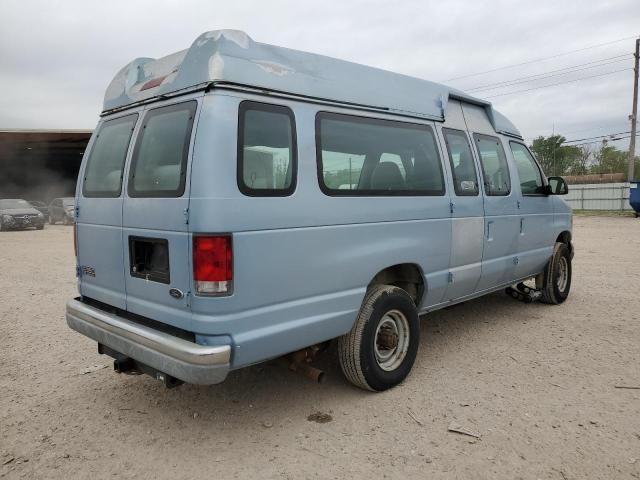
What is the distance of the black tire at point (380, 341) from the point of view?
358 cm

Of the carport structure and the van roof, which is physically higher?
the carport structure

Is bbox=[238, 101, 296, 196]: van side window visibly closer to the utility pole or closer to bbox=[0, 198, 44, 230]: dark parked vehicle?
bbox=[0, 198, 44, 230]: dark parked vehicle

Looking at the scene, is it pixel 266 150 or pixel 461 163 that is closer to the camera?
pixel 266 150

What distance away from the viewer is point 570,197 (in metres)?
31.0

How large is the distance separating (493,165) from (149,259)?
3.62 metres

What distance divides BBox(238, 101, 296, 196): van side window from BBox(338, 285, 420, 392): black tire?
1.20 metres

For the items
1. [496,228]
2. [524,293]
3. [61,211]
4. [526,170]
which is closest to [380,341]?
[496,228]

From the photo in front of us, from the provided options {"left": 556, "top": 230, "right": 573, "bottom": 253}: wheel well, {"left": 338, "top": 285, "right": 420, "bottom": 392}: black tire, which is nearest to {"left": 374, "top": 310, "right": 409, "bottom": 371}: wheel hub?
{"left": 338, "top": 285, "right": 420, "bottom": 392}: black tire

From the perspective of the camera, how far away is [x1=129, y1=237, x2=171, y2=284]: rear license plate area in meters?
2.98

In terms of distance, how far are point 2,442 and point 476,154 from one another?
4.56m

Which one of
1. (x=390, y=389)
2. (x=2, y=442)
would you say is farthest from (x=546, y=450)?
(x=2, y=442)

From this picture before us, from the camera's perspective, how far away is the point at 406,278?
4.13 meters

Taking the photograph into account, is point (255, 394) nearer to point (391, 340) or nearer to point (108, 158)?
point (391, 340)

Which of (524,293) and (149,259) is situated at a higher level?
(149,259)
